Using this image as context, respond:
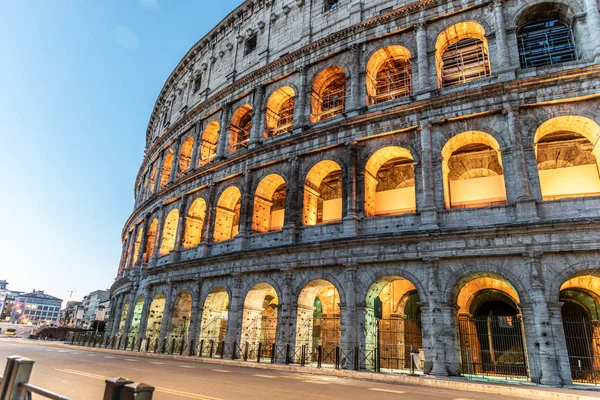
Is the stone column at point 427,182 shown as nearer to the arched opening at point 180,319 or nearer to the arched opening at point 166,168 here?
the arched opening at point 180,319

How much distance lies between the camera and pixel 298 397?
685cm

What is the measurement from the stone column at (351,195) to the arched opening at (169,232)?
1271 centimetres

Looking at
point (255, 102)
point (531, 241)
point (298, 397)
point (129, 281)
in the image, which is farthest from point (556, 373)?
point (129, 281)

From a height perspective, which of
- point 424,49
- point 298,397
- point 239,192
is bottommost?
point 298,397

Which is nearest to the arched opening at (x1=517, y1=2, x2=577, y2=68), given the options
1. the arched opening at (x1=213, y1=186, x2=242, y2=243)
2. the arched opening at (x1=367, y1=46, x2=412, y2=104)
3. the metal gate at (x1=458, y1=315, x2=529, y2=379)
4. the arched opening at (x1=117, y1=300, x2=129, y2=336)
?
the arched opening at (x1=367, y1=46, x2=412, y2=104)

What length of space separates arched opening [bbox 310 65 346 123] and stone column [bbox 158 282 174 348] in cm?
1222

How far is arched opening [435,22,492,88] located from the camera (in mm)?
16438

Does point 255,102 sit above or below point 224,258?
above

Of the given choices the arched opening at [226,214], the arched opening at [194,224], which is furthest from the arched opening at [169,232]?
the arched opening at [226,214]

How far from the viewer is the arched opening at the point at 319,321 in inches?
626

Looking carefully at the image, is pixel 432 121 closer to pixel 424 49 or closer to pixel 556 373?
pixel 424 49

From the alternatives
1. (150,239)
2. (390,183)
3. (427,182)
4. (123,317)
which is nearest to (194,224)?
(150,239)

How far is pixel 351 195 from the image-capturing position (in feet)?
52.4

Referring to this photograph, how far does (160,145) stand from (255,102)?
39.1ft
